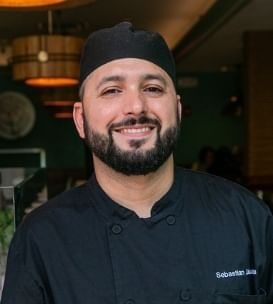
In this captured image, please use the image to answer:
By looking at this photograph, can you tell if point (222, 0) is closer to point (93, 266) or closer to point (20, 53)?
point (20, 53)

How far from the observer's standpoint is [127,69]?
1564 millimetres

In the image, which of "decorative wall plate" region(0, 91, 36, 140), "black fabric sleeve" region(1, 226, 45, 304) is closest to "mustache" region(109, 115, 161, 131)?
"black fabric sleeve" region(1, 226, 45, 304)

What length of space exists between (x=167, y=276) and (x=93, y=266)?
0.57 feet

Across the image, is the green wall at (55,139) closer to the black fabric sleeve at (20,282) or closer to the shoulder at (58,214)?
the shoulder at (58,214)

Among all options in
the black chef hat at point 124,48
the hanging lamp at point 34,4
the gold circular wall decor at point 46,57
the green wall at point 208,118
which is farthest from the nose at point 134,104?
the green wall at point 208,118

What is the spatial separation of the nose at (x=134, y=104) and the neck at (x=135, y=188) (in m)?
0.17

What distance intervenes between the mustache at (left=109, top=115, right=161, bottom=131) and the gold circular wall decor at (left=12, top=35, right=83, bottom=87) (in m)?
2.28

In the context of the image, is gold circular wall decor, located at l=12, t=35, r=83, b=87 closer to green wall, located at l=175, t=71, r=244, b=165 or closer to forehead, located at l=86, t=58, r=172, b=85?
forehead, located at l=86, t=58, r=172, b=85

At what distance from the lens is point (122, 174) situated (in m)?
1.59

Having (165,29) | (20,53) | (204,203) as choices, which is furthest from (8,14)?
(204,203)

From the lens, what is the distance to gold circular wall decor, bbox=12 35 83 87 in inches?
147

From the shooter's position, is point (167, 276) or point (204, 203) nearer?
point (167, 276)

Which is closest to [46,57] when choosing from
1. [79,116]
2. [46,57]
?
[46,57]

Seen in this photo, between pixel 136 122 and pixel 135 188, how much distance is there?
193 millimetres
